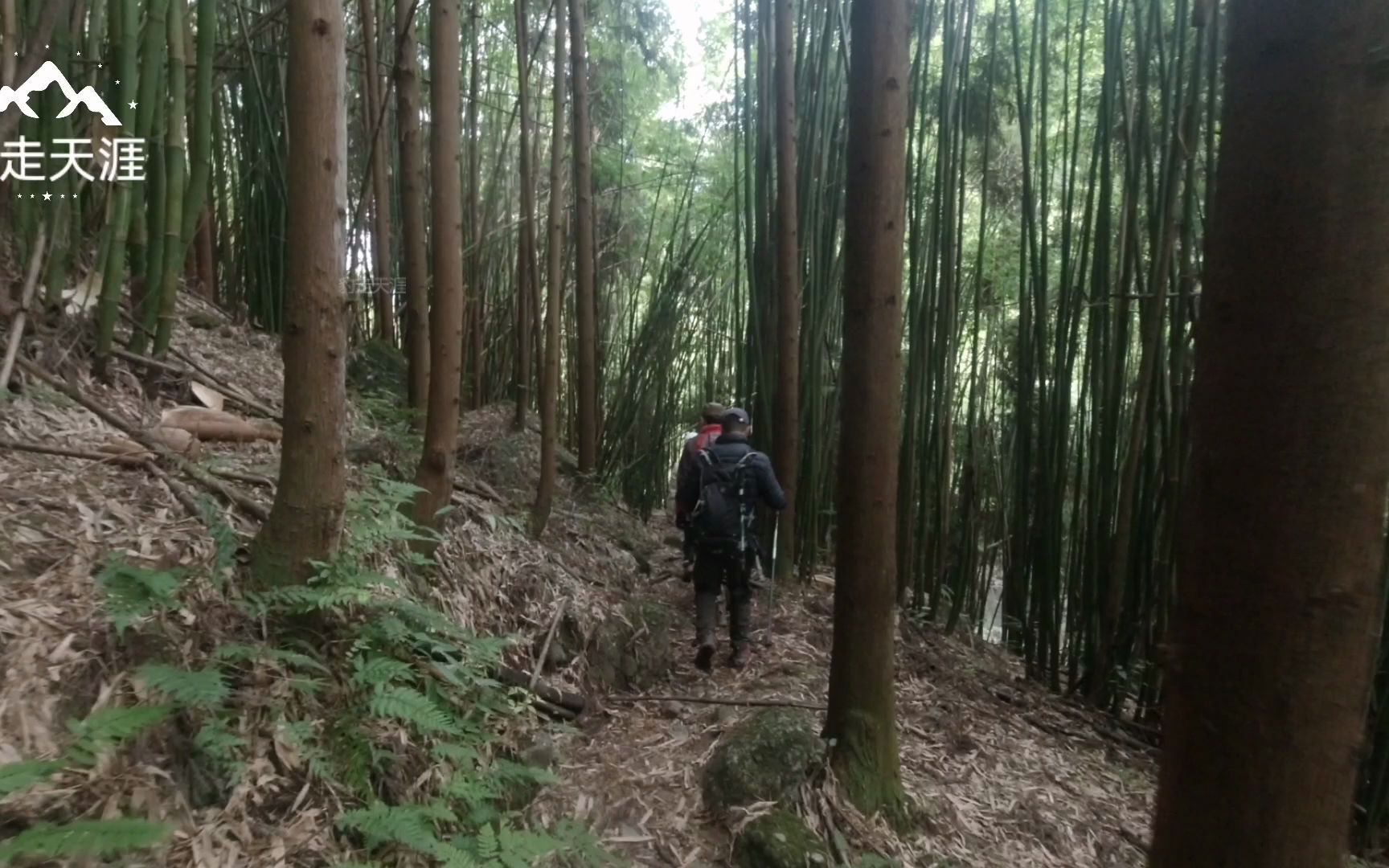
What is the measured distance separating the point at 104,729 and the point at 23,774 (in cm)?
15

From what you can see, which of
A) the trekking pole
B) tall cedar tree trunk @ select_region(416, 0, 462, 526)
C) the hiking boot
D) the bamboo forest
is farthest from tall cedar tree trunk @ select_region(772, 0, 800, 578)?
tall cedar tree trunk @ select_region(416, 0, 462, 526)

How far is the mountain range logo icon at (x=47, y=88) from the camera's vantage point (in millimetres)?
2890

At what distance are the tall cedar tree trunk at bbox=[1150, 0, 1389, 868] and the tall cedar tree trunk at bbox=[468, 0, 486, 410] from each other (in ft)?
17.4

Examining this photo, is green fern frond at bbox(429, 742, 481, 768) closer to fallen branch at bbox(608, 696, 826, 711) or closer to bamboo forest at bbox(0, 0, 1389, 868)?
bamboo forest at bbox(0, 0, 1389, 868)

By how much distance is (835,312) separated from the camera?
A: 16.2 feet

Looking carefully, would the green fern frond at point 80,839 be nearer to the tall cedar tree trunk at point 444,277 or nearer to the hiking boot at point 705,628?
the tall cedar tree trunk at point 444,277

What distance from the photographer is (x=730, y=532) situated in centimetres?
395

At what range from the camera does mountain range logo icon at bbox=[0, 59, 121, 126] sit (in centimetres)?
289

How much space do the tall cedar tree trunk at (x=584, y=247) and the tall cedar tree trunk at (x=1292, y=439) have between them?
384 centimetres

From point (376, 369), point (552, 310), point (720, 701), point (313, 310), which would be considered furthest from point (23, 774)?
point (376, 369)

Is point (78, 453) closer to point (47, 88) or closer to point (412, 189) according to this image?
point (47, 88)

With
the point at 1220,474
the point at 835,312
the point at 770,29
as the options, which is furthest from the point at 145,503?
the point at 770,29

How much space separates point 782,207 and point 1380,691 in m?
3.17

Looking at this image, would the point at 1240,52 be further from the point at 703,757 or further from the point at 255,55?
the point at 255,55
